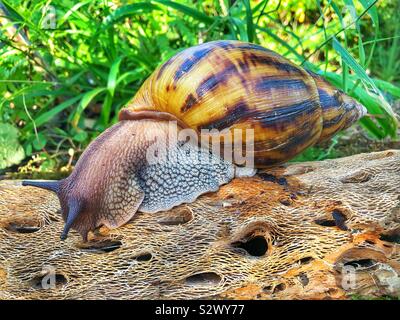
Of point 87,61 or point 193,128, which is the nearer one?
point 193,128

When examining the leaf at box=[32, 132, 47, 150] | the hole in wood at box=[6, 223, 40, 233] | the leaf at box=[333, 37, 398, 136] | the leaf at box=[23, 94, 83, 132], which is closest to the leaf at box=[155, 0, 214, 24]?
the leaf at box=[23, 94, 83, 132]

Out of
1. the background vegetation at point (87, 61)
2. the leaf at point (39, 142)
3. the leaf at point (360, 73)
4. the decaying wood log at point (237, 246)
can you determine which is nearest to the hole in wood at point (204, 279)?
the decaying wood log at point (237, 246)

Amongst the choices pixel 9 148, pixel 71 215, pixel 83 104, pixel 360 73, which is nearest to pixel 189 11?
pixel 83 104

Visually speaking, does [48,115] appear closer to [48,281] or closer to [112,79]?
[112,79]

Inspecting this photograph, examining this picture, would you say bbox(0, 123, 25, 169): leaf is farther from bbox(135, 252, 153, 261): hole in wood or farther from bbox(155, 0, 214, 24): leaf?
bbox(135, 252, 153, 261): hole in wood

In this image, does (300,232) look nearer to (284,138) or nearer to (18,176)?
(284,138)
